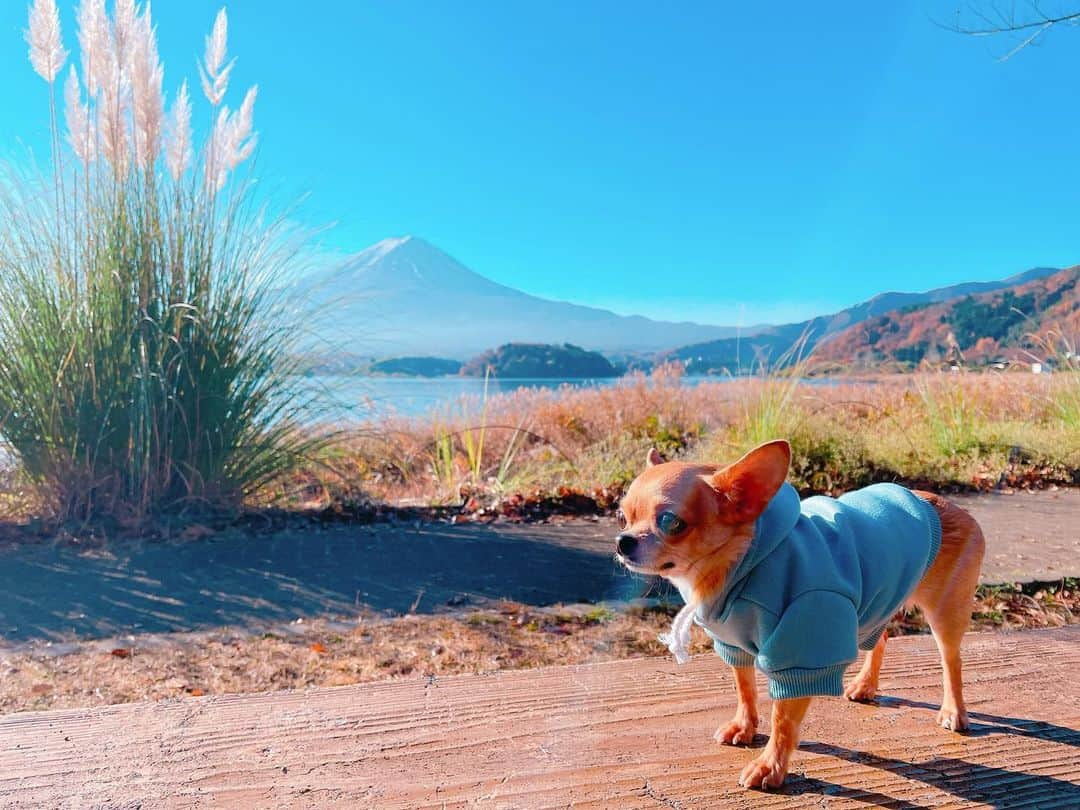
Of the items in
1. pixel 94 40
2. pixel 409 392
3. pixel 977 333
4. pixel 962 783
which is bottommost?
pixel 962 783

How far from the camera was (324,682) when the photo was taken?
7.00 ft

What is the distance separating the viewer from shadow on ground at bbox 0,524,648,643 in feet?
8.79

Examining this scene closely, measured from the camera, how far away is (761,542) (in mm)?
1263

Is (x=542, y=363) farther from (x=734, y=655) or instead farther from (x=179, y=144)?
(x=734, y=655)

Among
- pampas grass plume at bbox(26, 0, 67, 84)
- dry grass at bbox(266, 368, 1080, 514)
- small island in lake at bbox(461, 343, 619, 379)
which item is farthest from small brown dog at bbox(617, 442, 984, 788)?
small island in lake at bbox(461, 343, 619, 379)

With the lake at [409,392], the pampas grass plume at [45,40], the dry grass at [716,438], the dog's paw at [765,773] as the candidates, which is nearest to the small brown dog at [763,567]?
the dog's paw at [765,773]

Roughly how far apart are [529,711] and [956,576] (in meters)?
0.87

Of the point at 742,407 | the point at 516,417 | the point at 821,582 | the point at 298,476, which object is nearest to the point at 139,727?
the point at 821,582

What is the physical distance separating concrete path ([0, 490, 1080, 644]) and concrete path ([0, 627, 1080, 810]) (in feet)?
4.16

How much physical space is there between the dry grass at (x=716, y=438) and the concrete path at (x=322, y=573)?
2.62 feet

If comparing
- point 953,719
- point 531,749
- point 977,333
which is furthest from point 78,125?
point 977,333

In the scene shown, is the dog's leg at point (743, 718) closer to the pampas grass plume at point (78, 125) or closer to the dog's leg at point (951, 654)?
the dog's leg at point (951, 654)

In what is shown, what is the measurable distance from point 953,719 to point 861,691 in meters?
0.17

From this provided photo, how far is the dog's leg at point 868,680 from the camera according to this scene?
1.52 metres
